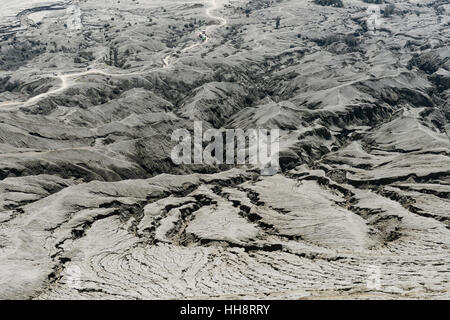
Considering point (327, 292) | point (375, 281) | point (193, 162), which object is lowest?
point (193, 162)

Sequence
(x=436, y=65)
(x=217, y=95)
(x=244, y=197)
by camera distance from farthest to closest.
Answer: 1. (x=436, y=65)
2. (x=217, y=95)
3. (x=244, y=197)

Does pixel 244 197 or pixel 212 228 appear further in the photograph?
pixel 244 197

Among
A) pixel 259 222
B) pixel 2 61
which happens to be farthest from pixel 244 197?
pixel 2 61

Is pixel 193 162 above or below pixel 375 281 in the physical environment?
below

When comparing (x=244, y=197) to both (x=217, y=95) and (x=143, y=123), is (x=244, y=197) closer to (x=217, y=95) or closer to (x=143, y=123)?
(x=143, y=123)

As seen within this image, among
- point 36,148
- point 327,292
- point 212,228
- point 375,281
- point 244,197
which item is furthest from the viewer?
point 36,148

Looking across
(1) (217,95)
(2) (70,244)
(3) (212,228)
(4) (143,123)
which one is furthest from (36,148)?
(1) (217,95)

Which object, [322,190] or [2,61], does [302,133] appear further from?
[2,61]
